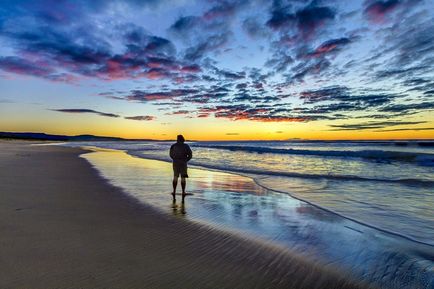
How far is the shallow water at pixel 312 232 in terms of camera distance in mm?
4758

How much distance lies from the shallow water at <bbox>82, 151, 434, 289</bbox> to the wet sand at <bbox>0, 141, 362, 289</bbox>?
510 mm

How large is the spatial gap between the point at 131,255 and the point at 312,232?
3935 millimetres

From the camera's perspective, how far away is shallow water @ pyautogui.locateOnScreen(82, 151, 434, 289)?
4758 millimetres

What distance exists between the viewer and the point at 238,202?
32.7 ft

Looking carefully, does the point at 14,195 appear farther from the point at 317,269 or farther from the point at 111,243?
the point at 317,269

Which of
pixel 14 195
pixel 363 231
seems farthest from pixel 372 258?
pixel 14 195

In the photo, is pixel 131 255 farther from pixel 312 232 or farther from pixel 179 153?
pixel 179 153

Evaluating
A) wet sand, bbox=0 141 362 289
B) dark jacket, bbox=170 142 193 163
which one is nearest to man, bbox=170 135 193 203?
dark jacket, bbox=170 142 193 163

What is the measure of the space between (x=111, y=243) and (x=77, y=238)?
68 cm

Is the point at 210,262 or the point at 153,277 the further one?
the point at 210,262

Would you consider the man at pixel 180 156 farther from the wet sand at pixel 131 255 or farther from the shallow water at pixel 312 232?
the wet sand at pixel 131 255

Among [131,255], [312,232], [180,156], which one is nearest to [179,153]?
[180,156]

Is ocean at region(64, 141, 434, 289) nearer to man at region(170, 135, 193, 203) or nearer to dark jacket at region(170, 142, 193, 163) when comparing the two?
man at region(170, 135, 193, 203)

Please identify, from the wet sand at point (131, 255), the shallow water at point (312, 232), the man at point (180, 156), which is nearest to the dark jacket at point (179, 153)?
the man at point (180, 156)
